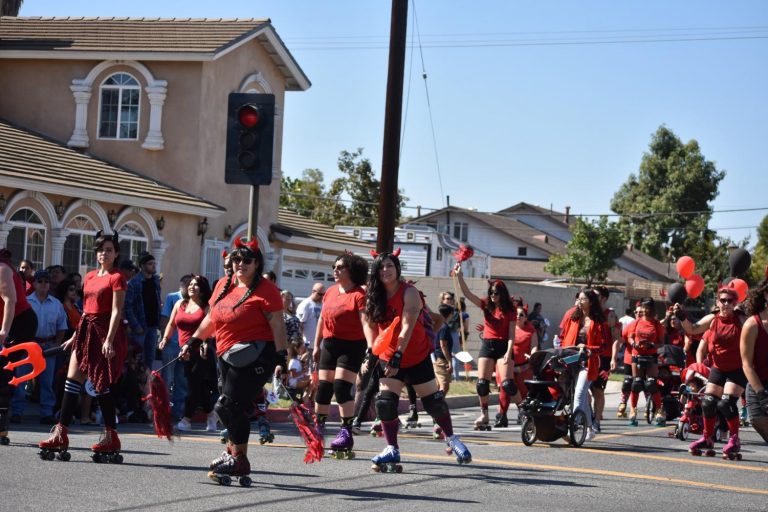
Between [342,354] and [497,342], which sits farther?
[497,342]

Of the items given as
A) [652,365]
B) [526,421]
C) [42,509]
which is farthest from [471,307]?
[42,509]

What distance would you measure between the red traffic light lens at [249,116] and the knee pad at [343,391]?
291cm

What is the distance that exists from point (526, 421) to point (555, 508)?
4560mm

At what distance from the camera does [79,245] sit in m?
22.5

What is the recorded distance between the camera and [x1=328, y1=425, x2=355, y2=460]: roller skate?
35.6 ft

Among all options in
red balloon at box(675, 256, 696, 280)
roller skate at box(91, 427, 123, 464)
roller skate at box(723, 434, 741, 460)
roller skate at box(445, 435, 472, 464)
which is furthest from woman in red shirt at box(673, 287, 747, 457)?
roller skate at box(91, 427, 123, 464)

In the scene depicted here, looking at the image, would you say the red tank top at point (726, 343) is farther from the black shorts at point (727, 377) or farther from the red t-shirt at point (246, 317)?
the red t-shirt at point (246, 317)

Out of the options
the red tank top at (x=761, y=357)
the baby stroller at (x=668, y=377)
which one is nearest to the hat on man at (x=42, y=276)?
the red tank top at (x=761, y=357)

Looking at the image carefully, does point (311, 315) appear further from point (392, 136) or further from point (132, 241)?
point (132, 241)

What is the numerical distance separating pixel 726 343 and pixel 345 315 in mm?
4055

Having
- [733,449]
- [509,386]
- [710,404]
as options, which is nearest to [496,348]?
[509,386]

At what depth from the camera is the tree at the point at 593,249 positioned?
200ft

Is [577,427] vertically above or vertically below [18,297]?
below

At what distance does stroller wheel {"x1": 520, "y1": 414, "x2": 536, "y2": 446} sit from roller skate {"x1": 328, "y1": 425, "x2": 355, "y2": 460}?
2709 millimetres
